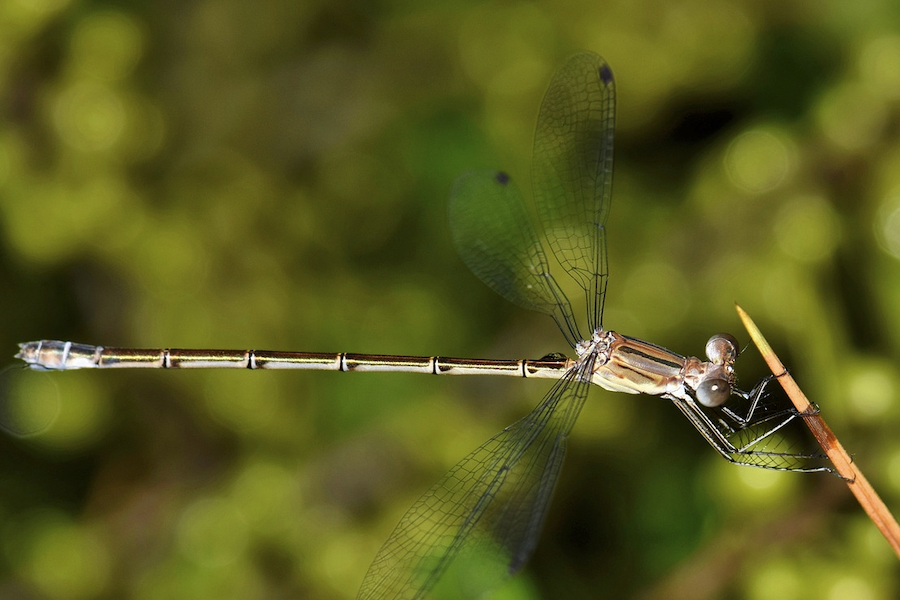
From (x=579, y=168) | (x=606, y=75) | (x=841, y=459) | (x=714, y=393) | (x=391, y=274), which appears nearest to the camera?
(x=841, y=459)

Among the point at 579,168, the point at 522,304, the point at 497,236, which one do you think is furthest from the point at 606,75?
the point at 522,304

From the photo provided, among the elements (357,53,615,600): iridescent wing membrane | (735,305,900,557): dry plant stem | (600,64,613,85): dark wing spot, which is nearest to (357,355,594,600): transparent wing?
(357,53,615,600): iridescent wing membrane

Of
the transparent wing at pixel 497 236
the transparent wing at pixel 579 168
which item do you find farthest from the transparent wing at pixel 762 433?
the transparent wing at pixel 497 236

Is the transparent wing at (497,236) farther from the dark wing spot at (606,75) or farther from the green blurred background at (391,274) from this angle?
the dark wing spot at (606,75)

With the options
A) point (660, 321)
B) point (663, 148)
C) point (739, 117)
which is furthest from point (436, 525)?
point (739, 117)

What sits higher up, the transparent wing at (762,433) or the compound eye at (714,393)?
the compound eye at (714,393)

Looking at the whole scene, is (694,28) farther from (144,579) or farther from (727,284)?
(144,579)

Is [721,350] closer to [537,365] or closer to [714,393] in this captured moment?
[714,393]
